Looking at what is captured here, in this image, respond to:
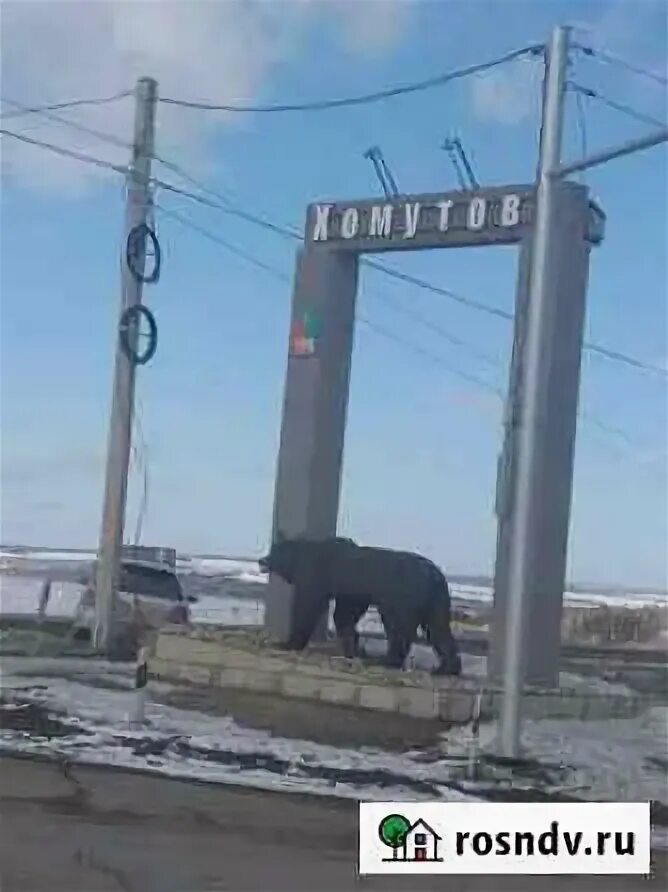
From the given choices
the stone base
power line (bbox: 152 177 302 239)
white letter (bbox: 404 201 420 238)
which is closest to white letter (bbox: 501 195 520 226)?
white letter (bbox: 404 201 420 238)

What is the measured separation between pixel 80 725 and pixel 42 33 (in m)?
2.47

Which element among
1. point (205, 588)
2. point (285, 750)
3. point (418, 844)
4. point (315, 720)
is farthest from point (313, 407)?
point (418, 844)

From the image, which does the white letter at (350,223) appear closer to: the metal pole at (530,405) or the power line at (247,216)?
the power line at (247,216)

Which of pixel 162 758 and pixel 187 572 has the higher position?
pixel 187 572

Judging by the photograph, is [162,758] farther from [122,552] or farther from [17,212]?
[17,212]

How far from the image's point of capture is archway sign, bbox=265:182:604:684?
205 inches

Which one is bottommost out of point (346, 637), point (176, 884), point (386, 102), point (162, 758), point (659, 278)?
point (176, 884)

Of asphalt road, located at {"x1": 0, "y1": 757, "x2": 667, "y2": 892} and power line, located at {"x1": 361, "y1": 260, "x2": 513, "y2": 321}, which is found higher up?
power line, located at {"x1": 361, "y1": 260, "x2": 513, "y2": 321}

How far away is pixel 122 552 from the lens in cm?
524

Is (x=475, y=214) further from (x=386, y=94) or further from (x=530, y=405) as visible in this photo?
(x=530, y=405)

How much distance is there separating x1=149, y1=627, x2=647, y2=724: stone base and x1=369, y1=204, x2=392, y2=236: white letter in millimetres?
1488

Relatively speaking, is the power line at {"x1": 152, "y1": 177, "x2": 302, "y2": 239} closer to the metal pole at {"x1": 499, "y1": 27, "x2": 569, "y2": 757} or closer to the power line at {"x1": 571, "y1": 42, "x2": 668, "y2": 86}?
the metal pole at {"x1": 499, "y1": 27, "x2": 569, "y2": 757}

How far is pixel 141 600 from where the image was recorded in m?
5.29

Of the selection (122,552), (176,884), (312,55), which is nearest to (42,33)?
(312,55)
